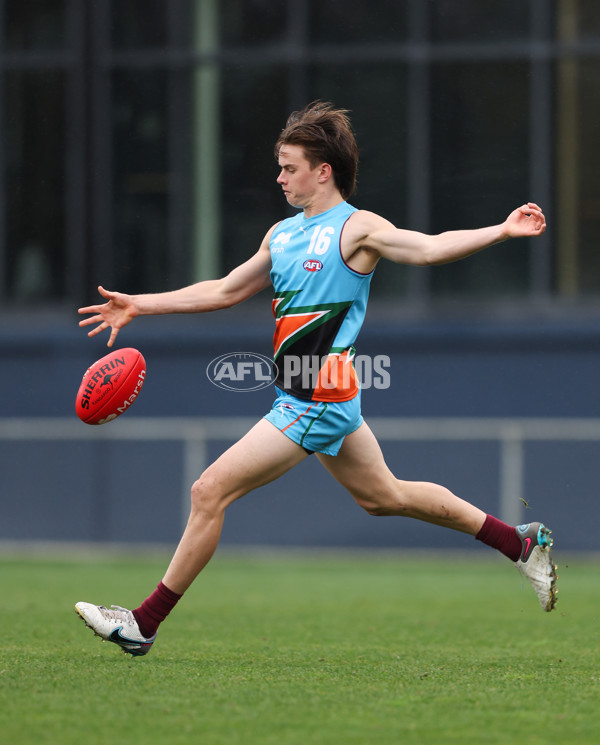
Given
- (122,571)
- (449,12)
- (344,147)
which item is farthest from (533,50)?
(344,147)

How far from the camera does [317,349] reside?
6066mm

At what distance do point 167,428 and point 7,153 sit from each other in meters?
4.61

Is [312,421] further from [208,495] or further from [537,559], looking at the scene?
[537,559]

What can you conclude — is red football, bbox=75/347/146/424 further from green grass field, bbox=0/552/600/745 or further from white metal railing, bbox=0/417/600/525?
white metal railing, bbox=0/417/600/525

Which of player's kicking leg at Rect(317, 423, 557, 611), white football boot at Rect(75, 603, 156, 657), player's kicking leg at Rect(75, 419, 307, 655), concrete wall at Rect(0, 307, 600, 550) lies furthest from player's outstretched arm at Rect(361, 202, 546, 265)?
concrete wall at Rect(0, 307, 600, 550)

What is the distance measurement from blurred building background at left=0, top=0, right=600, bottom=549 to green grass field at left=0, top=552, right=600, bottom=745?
4234 millimetres

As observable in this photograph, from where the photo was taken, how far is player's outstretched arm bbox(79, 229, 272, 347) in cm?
645

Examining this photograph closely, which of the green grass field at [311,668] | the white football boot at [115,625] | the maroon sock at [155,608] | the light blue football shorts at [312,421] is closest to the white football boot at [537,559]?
the green grass field at [311,668]

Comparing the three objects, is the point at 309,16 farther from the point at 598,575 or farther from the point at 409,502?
the point at 409,502

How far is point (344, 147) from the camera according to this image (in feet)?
20.7

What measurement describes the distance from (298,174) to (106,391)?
1462 millimetres

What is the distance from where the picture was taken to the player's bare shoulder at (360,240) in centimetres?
605

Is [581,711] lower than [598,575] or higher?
higher

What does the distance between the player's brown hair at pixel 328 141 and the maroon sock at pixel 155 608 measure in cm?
214
